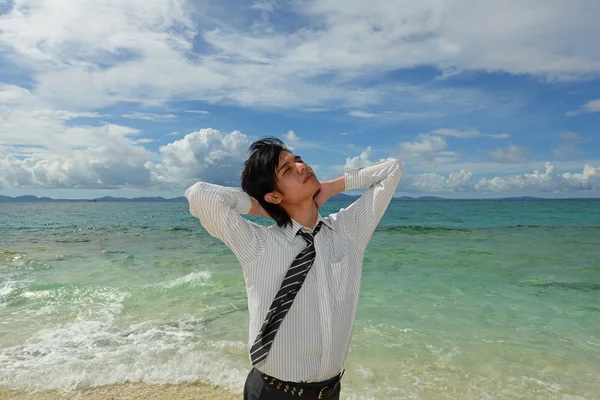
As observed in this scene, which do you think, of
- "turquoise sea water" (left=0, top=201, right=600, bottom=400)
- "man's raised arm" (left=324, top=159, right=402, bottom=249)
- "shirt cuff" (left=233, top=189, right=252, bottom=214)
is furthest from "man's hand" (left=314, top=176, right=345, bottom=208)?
"turquoise sea water" (left=0, top=201, right=600, bottom=400)

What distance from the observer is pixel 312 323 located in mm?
2037

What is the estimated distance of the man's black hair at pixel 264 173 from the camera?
7.28 feet

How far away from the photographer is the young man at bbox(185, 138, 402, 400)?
2027 millimetres

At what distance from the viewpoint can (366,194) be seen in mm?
2480

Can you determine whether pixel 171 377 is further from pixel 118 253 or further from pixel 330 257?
pixel 118 253

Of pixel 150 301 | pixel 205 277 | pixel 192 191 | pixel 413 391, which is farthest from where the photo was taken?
pixel 205 277

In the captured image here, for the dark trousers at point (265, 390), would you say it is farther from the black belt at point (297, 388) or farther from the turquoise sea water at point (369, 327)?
the turquoise sea water at point (369, 327)

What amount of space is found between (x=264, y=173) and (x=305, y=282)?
0.57 meters

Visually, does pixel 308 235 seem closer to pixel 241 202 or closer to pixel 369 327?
pixel 241 202

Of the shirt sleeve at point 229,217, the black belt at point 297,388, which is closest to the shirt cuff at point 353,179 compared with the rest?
the shirt sleeve at point 229,217

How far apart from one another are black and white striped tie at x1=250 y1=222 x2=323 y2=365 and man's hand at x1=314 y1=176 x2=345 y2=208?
1.39 feet

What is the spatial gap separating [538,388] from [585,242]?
17552 mm

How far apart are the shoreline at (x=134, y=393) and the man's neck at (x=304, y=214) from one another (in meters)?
3.11

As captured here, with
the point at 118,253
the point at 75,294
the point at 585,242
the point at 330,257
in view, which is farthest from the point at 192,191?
the point at 585,242
